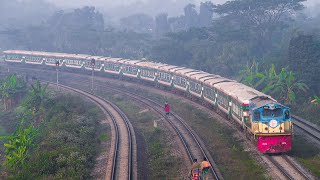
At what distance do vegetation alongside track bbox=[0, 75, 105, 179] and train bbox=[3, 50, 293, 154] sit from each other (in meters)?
10.8

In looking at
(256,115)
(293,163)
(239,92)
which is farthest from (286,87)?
(293,163)

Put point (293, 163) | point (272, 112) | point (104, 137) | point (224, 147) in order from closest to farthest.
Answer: point (293, 163) → point (272, 112) → point (224, 147) → point (104, 137)

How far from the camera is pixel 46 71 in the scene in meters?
67.8

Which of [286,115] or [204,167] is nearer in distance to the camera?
[204,167]

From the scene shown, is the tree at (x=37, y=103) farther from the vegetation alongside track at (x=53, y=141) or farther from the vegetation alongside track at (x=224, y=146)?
the vegetation alongside track at (x=224, y=146)

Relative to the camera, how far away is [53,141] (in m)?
24.9

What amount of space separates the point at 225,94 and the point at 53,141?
14.4m

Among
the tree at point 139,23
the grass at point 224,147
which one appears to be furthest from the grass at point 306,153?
the tree at point 139,23

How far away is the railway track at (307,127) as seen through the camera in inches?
1031

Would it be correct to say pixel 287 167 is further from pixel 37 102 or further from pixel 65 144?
pixel 37 102

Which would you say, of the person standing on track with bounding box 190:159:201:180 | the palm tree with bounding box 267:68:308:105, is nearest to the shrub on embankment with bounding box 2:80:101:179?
the person standing on track with bounding box 190:159:201:180

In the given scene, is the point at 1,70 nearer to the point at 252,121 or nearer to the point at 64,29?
the point at 64,29

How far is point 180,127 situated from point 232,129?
4.71 meters

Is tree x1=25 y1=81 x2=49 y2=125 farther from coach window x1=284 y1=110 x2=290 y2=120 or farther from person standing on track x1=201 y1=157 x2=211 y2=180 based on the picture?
coach window x1=284 y1=110 x2=290 y2=120
